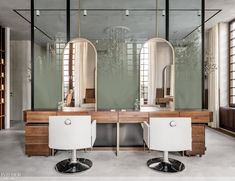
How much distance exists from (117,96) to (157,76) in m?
0.86

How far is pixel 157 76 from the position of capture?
13.4ft

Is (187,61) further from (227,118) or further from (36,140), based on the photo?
(36,140)

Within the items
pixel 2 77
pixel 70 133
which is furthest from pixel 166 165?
pixel 2 77

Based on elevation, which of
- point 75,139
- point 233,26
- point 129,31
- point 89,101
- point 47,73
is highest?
point 233,26

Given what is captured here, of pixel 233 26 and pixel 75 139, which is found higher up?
pixel 233 26

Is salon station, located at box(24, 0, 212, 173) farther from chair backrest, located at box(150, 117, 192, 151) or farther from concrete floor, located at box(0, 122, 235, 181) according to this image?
chair backrest, located at box(150, 117, 192, 151)

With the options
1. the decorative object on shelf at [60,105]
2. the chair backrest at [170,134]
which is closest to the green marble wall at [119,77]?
the decorative object on shelf at [60,105]

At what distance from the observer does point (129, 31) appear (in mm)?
4656

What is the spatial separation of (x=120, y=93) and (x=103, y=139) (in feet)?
3.10

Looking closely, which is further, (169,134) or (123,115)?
(123,115)

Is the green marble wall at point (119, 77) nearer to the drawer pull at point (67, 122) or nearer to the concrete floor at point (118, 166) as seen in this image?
the concrete floor at point (118, 166)

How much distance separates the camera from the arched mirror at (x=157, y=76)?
13.4ft

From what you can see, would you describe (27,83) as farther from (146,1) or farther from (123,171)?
(123,171)

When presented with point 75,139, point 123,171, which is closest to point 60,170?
point 75,139
